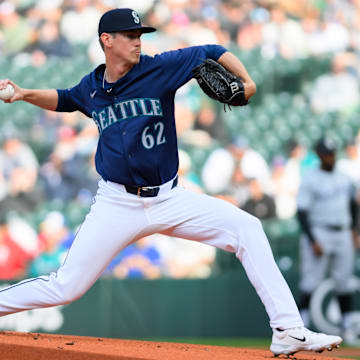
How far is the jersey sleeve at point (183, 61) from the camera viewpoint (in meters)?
3.81

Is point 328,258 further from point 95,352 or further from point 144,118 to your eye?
point 95,352

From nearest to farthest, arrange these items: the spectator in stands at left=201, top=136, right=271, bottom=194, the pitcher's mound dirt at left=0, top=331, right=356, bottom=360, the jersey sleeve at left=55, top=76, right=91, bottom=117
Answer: the pitcher's mound dirt at left=0, top=331, right=356, bottom=360 → the jersey sleeve at left=55, top=76, right=91, bottom=117 → the spectator in stands at left=201, top=136, right=271, bottom=194

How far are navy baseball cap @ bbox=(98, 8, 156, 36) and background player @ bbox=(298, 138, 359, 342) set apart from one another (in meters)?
4.20

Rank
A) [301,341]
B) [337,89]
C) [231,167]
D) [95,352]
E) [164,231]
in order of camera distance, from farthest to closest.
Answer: [337,89] → [231,167] → [164,231] → [301,341] → [95,352]

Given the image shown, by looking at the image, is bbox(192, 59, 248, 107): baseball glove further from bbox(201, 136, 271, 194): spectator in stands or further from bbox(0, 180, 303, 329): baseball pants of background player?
bbox(201, 136, 271, 194): spectator in stands

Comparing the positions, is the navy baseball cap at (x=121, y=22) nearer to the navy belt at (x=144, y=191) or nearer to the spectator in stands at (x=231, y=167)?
the navy belt at (x=144, y=191)

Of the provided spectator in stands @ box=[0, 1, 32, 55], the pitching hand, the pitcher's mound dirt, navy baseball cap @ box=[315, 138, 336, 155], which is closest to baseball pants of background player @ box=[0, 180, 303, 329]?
the pitcher's mound dirt

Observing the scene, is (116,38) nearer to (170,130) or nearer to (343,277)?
(170,130)

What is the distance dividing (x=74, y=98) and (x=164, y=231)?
2.89 feet

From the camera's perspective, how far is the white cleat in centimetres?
359

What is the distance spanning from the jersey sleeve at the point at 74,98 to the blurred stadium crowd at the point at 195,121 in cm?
447

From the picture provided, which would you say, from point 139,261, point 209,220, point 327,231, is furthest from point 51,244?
point 209,220

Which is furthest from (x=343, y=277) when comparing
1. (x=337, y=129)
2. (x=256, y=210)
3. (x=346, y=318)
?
(x=337, y=129)

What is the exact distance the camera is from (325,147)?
24.4 feet
